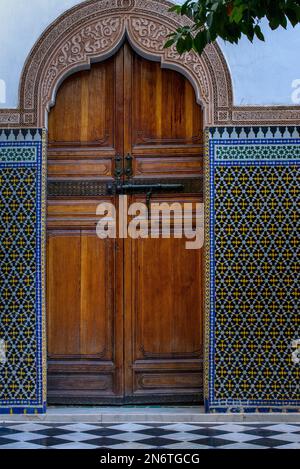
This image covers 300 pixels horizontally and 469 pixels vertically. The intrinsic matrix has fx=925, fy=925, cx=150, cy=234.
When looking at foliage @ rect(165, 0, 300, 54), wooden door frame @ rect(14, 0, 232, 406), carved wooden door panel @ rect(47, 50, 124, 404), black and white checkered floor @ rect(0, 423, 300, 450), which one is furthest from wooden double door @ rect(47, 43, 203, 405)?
foliage @ rect(165, 0, 300, 54)

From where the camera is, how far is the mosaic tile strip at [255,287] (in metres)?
5.53

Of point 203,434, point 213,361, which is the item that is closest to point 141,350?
point 213,361

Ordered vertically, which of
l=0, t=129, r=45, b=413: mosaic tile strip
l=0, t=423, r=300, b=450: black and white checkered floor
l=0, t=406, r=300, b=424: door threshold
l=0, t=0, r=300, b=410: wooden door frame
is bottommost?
l=0, t=423, r=300, b=450: black and white checkered floor

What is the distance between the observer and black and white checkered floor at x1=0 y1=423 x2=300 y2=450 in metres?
4.65

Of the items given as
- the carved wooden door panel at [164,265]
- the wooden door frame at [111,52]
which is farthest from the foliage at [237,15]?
the carved wooden door panel at [164,265]

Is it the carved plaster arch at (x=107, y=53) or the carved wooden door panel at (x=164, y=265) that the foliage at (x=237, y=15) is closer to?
the carved plaster arch at (x=107, y=53)

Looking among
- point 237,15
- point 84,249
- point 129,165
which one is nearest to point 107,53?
point 129,165

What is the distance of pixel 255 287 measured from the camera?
5539 millimetres

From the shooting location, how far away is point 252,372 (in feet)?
18.2

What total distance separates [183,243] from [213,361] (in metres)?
0.76

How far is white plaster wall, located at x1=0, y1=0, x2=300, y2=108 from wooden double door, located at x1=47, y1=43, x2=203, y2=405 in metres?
0.32

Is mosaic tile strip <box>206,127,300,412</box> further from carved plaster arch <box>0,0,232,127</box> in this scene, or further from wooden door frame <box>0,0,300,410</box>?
carved plaster arch <box>0,0,232,127</box>

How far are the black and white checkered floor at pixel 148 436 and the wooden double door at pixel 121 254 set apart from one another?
1.49ft

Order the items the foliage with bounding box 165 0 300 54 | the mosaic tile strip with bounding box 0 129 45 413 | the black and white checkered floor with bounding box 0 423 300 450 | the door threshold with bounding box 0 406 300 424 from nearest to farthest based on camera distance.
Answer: the foliage with bounding box 165 0 300 54 < the black and white checkered floor with bounding box 0 423 300 450 < the door threshold with bounding box 0 406 300 424 < the mosaic tile strip with bounding box 0 129 45 413
